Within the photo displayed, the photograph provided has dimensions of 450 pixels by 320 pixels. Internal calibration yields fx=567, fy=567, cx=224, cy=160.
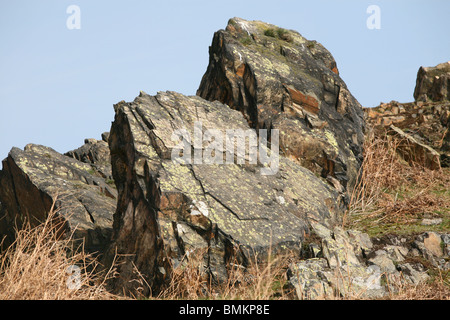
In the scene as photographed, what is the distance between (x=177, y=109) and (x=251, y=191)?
2793mm

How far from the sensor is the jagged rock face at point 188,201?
33.5ft

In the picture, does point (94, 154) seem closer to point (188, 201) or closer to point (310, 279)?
point (188, 201)

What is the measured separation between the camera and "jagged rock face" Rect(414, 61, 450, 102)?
24.1 m

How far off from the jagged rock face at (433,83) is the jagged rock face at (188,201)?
12.9 metres

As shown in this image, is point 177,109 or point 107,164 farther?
point 107,164

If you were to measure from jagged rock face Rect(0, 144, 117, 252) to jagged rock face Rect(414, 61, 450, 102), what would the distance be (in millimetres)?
14718

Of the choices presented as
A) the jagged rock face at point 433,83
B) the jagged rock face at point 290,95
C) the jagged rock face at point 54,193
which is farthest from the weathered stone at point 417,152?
the jagged rock face at point 54,193

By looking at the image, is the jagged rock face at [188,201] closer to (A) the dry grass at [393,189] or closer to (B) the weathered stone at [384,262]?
(B) the weathered stone at [384,262]

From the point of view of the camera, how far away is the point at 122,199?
Answer: 11.9 m

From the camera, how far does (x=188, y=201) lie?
10.6 m
